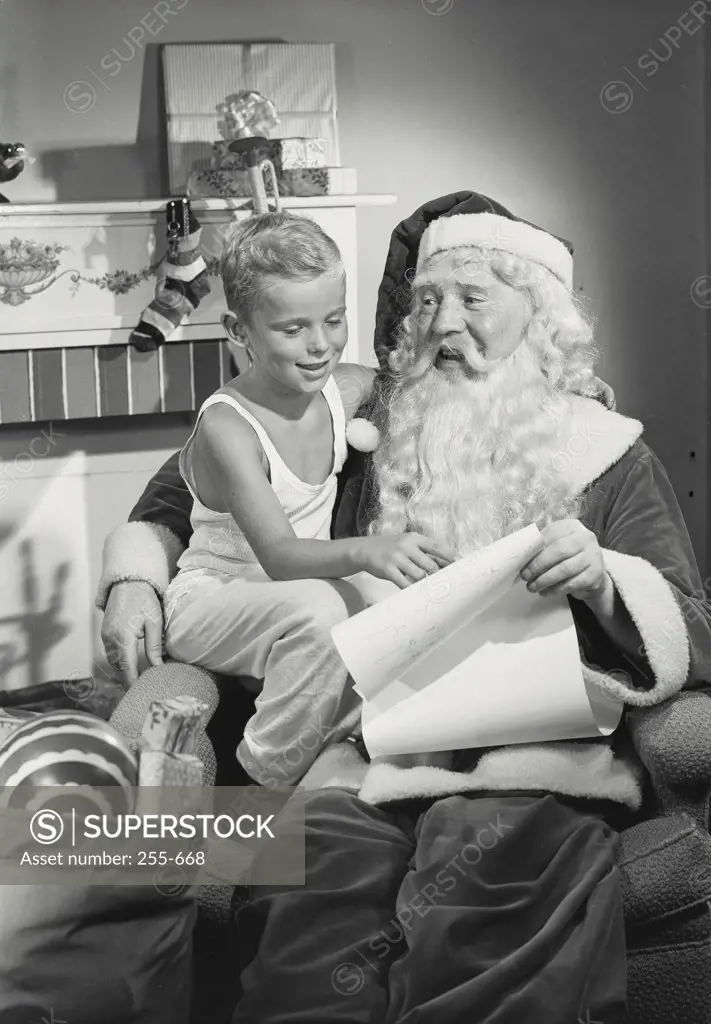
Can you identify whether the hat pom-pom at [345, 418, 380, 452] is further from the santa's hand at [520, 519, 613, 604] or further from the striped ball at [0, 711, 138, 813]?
the striped ball at [0, 711, 138, 813]

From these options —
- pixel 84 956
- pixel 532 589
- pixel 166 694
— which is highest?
pixel 532 589

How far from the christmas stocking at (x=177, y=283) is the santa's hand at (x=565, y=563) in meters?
1.74

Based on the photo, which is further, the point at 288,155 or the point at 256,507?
the point at 288,155

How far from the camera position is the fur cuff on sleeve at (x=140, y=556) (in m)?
2.14

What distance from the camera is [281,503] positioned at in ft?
6.59

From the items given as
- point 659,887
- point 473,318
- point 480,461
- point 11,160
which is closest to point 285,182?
point 11,160

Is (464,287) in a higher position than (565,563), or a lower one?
higher

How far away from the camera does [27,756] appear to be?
5.17 ft

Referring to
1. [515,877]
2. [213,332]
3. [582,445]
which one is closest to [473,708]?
[515,877]

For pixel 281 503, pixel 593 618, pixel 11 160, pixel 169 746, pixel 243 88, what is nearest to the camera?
pixel 169 746

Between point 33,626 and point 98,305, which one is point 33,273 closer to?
point 98,305

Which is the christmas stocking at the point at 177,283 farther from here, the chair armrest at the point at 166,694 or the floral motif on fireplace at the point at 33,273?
the chair armrest at the point at 166,694

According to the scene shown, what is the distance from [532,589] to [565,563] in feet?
0.19

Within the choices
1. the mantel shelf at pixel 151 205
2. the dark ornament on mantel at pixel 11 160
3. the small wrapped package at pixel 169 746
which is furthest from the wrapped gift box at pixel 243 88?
the small wrapped package at pixel 169 746
